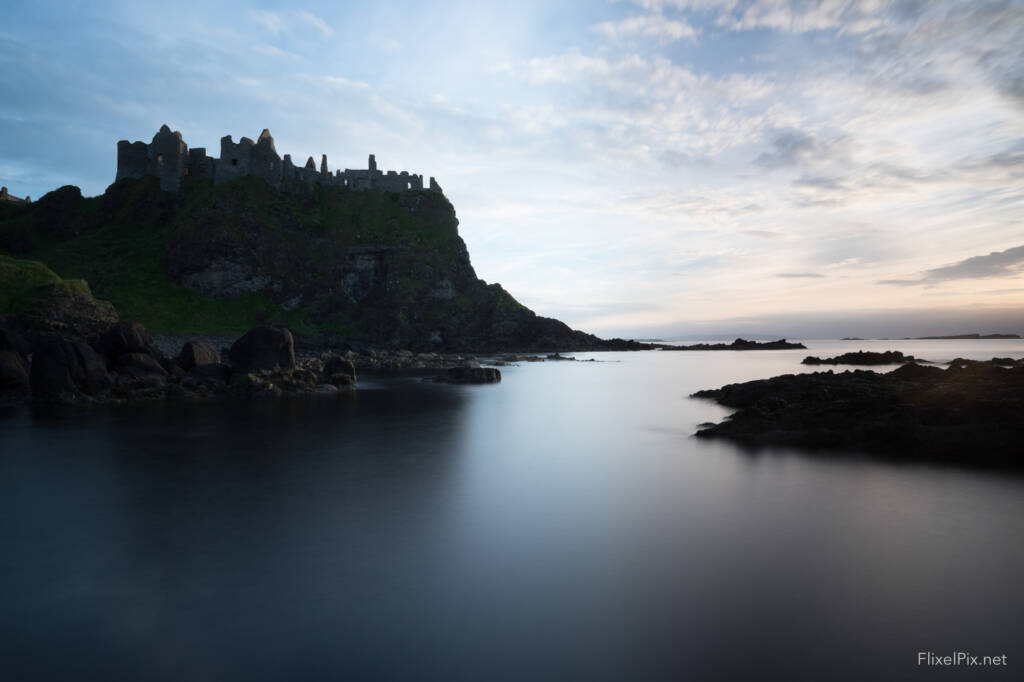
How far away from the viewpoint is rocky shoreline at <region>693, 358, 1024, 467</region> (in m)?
16.8

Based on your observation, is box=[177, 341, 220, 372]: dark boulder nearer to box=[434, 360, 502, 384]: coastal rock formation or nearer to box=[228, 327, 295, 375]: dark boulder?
box=[228, 327, 295, 375]: dark boulder

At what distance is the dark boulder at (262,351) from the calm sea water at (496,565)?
69.3 feet

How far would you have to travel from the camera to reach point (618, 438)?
79.3ft

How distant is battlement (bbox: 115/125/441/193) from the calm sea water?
12196 centimetres

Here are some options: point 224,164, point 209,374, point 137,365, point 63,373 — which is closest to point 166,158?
point 224,164

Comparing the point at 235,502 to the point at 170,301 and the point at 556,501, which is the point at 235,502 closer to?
the point at 556,501

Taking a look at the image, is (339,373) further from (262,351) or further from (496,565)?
(496,565)

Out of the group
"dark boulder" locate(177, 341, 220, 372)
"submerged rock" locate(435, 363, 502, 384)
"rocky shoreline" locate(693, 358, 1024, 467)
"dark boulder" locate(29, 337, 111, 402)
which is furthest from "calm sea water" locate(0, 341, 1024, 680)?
"submerged rock" locate(435, 363, 502, 384)

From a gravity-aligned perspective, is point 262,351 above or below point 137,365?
above

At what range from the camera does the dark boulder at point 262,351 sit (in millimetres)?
41219

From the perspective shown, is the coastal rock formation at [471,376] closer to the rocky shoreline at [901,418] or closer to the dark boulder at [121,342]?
the dark boulder at [121,342]

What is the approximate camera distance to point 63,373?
31.6 meters

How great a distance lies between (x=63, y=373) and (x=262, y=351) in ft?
41.5

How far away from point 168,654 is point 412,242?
125m
